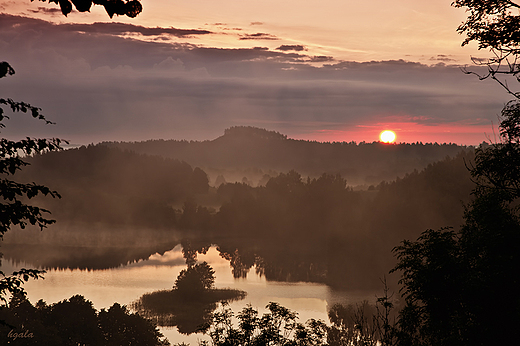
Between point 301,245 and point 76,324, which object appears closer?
point 76,324

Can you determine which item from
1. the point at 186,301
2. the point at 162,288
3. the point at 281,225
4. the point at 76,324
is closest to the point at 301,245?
the point at 281,225

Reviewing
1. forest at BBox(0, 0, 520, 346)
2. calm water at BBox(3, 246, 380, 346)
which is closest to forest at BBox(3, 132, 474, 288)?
forest at BBox(0, 0, 520, 346)

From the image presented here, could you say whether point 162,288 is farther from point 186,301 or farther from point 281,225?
point 281,225

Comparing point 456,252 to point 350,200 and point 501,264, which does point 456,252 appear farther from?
point 350,200

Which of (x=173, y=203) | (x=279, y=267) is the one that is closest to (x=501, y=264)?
(x=279, y=267)

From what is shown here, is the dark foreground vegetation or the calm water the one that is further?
the calm water

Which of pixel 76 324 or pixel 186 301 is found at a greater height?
pixel 76 324

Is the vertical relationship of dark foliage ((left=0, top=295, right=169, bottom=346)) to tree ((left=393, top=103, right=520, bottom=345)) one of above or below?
below

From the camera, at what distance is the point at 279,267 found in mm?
103812

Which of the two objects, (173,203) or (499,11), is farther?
(173,203)

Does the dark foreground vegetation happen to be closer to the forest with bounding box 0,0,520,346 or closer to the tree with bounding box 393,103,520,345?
the forest with bounding box 0,0,520,346

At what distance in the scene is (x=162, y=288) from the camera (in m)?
81.3

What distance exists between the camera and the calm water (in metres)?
72.2

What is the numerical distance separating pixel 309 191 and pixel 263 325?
11480cm
